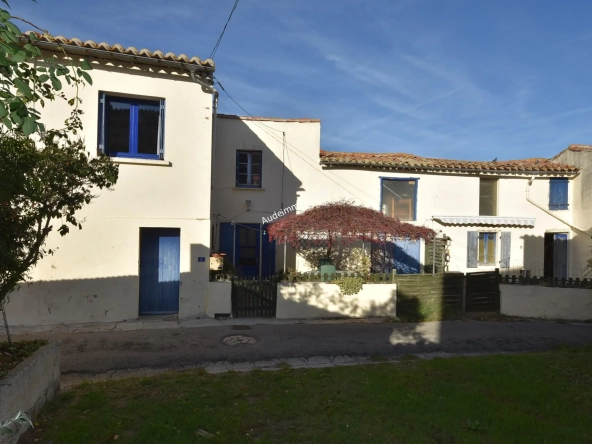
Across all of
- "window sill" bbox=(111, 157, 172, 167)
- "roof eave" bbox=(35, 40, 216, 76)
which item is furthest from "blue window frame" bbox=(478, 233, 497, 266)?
"window sill" bbox=(111, 157, 172, 167)

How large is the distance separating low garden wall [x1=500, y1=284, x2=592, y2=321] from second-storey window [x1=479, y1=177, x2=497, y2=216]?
428cm

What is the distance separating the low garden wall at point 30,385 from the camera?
134 inches

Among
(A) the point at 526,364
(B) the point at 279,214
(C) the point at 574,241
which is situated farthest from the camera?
(C) the point at 574,241

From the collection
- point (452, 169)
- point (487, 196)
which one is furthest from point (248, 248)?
point (487, 196)

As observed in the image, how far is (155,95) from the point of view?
9195mm

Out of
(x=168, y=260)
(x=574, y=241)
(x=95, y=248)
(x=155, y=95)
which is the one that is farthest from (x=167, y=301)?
(x=574, y=241)

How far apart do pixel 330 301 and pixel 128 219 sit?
18.4 feet

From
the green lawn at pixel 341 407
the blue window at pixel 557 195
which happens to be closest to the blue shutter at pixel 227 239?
the green lawn at pixel 341 407

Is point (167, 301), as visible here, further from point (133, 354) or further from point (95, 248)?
point (133, 354)

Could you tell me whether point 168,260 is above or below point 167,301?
above

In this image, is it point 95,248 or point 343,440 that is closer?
point 343,440

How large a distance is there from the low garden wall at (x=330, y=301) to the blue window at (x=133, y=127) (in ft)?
16.1

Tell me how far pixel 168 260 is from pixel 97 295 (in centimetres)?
181

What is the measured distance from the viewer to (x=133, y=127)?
30.4 ft
